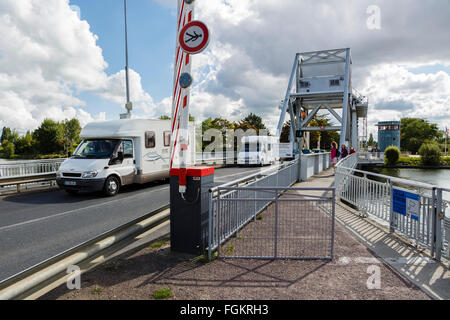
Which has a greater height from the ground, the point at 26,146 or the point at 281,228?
the point at 26,146

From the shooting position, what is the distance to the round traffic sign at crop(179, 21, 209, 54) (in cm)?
443

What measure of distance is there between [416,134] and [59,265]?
366 feet

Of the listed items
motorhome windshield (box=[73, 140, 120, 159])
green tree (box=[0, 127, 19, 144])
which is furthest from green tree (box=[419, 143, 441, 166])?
green tree (box=[0, 127, 19, 144])

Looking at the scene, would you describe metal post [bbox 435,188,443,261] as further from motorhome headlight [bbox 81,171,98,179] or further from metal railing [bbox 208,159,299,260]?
motorhome headlight [bbox 81,171,98,179]

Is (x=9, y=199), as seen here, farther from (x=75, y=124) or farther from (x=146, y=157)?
(x=75, y=124)

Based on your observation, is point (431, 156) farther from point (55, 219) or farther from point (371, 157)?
point (55, 219)

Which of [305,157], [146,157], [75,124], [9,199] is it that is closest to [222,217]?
[146,157]

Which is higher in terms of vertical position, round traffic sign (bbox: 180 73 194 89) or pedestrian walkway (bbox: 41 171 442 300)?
round traffic sign (bbox: 180 73 194 89)

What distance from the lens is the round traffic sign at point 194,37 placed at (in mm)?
4434

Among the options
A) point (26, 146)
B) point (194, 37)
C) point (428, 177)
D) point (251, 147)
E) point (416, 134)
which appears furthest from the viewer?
point (416, 134)

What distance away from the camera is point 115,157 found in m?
11.2

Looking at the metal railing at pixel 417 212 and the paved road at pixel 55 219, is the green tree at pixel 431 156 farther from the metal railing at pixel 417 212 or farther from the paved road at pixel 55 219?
the paved road at pixel 55 219

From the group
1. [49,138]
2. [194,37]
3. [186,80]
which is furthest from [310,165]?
[49,138]

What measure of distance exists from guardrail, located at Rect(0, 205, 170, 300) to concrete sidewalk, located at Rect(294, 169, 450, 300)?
3.50 m
